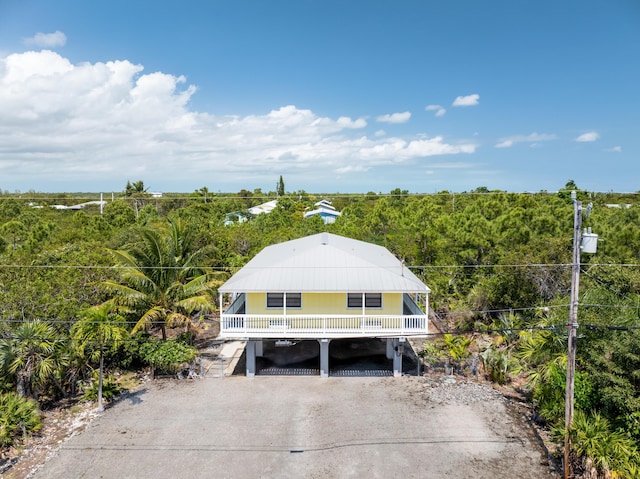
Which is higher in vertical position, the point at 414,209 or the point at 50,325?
the point at 414,209

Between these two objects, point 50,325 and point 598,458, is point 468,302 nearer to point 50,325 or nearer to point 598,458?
point 598,458

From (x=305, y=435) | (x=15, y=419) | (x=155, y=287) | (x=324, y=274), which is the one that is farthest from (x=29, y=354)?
(x=324, y=274)

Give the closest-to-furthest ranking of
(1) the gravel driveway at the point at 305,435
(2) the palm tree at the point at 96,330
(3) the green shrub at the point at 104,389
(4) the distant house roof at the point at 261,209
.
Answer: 1. (1) the gravel driveway at the point at 305,435
2. (2) the palm tree at the point at 96,330
3. (3) the green shrub at the point at 104,389
4. (4) the distant house roof at the point at 261,209

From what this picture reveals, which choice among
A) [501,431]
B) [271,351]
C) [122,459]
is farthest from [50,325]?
[501,431]

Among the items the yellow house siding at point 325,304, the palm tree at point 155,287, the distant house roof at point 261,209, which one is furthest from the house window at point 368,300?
the distant house roof at point 261,209

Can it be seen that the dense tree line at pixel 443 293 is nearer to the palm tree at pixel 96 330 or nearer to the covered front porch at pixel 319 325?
the palm tree at pixel 96 330

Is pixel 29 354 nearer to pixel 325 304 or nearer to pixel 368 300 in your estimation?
pixel 325 304

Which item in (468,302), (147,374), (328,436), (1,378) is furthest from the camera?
(468,302)
